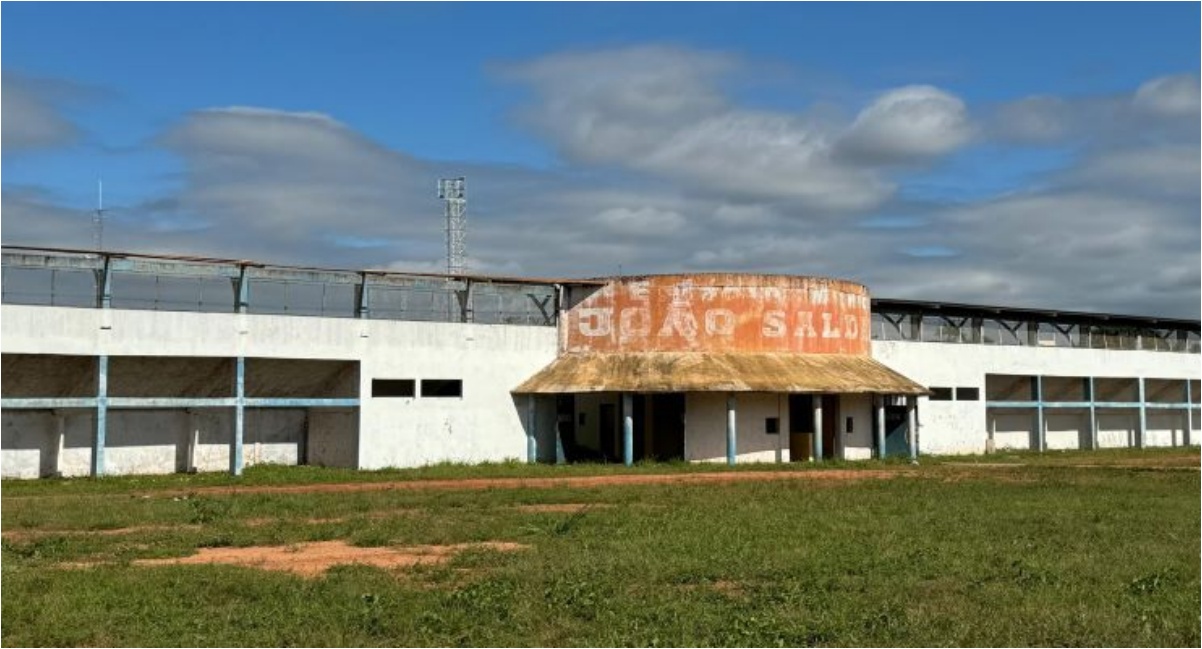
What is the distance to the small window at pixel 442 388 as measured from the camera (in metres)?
46.2

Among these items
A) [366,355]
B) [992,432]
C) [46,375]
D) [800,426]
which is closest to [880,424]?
[800,426]

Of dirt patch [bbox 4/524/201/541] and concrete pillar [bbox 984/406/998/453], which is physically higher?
concrete pillar [bbox 984/406/998/453]

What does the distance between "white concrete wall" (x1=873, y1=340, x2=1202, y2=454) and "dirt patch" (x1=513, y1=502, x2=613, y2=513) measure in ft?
99.2

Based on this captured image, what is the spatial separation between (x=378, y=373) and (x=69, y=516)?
1915cm

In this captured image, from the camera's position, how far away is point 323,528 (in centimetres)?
2328

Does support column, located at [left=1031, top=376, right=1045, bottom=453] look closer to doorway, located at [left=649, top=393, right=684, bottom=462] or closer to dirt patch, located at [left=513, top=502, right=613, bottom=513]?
doorway, located at [left=649, top=393, right=684, bottom=462]

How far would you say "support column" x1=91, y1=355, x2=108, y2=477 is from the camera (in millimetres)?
38719

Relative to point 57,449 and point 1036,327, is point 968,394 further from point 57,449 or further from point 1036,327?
point 57,449

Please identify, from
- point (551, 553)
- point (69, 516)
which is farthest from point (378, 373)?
point (551, 553)

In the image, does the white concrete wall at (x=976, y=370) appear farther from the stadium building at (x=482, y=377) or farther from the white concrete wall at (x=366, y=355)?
the white concrete wall at (x=366, y=355)

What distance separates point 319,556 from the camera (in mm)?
19438

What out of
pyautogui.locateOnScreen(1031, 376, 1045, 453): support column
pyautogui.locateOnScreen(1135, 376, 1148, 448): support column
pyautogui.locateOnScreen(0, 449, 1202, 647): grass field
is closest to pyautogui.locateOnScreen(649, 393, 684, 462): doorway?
pyautogui.locateOnScreen(0, 449, 1202, 647): grass field

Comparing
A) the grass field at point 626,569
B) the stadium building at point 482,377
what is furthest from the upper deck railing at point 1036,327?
the grass field at point 626,569

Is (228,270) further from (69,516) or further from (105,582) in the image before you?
(105,582)
